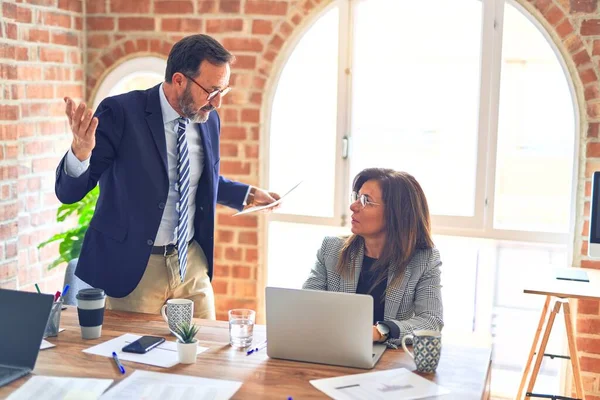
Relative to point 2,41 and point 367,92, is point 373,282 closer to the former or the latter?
point 367,92

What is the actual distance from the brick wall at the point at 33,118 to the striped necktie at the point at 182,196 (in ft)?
3.18

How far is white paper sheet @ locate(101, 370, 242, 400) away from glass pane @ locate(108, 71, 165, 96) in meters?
2.51

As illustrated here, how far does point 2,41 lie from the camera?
322cm

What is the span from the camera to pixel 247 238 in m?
4.00

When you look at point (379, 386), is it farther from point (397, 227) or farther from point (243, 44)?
point (243, 44)

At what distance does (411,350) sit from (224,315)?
203cm

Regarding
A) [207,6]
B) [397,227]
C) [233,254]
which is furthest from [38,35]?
[397,227]

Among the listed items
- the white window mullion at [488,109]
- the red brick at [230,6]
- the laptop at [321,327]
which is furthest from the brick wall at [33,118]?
the white window mullion at [488,109]

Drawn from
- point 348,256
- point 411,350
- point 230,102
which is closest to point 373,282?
point 348,256

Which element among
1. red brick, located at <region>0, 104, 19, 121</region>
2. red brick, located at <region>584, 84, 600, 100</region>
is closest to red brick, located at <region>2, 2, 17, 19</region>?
Answer: red brick, located at <region>0, 104, 19, 121</region>

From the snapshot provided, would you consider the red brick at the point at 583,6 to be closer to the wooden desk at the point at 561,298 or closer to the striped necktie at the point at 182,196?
the wooden desk at the point at 561,298

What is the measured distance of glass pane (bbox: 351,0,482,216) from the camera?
369cm

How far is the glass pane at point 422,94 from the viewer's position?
3.69m

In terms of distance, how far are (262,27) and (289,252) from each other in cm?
124
